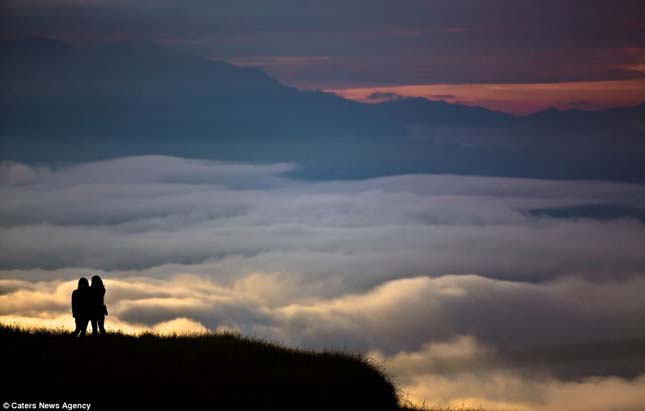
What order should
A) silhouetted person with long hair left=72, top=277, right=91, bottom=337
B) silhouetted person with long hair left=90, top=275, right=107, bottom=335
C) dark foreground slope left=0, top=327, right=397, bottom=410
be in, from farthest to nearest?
silhouetted person with long hair left=90, top=275, right=107, bottom=335 → silhouetted person with long hair left=72, top=277, right=91, bottom=337 → dark foreground slope left=0, top=327, right=397, bottom=410

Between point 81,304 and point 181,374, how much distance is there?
4.61 metres

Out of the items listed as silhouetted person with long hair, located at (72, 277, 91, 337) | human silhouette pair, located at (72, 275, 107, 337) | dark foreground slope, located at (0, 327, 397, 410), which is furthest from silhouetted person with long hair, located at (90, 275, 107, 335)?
dark foreground slope, located at (0, 327, 397, 410)

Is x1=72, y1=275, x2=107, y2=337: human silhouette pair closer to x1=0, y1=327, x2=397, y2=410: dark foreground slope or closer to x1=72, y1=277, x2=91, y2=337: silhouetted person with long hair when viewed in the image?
x1=72, y1=277, x2=91, y2=337: silhouetted person with long hair

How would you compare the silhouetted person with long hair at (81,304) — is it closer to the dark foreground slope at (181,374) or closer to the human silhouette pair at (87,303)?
the human silhouette pair at (87,303)

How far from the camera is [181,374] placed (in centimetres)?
2348

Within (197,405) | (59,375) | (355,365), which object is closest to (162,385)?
(197,405)

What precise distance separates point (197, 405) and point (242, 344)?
6088 millimetres

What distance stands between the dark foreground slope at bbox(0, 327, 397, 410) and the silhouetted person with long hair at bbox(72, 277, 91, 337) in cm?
59

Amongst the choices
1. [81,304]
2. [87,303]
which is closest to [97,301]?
[87,303]

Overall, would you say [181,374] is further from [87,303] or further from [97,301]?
[87,303]

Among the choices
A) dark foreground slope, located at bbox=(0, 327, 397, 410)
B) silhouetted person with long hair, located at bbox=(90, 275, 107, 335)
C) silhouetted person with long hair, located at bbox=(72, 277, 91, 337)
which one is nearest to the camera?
dark foreground slope, located at bbox=(0, 327, 397, 410)

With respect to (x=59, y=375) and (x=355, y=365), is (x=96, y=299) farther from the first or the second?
(x=355, y=365)

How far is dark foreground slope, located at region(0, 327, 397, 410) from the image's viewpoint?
21812 mm

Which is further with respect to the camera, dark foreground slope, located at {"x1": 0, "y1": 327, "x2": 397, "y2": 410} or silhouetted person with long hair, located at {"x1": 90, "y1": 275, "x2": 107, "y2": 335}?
silhouetted person with long hair, located at {"x1": 90, "y1": 275, "x2": 107, "y2": 335}
